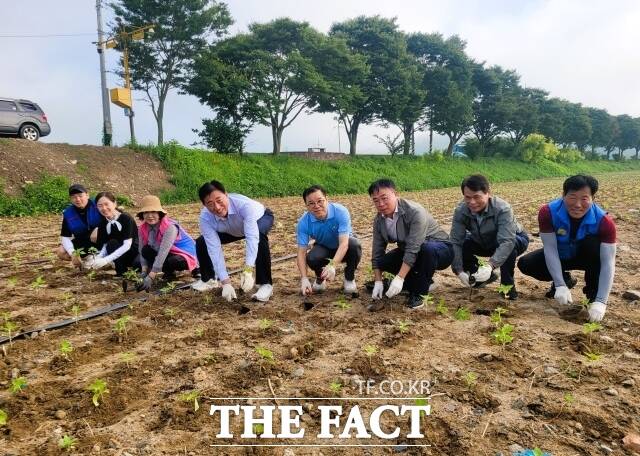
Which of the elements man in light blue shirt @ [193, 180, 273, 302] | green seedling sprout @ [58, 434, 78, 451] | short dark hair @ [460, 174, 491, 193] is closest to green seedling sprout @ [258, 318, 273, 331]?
man in light blue shirt @ [193, 180, 273, 302]

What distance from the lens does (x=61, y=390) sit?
260cm

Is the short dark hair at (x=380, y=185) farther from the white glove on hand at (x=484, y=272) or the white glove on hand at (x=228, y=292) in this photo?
the white glove on hand at (x=228, y=292)

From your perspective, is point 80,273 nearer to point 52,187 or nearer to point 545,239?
point 545,239

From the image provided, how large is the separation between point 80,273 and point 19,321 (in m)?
1.70

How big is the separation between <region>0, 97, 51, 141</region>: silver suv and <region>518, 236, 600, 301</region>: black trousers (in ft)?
54.2

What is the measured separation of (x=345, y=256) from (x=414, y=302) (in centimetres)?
86

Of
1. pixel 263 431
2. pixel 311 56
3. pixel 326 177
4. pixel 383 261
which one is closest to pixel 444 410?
pixel 263 431

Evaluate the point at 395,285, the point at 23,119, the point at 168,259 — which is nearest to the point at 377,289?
the point at 395,285

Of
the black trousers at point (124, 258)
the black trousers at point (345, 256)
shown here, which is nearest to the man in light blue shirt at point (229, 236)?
the black trousers at point (345, 256)

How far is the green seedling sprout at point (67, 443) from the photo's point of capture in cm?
202

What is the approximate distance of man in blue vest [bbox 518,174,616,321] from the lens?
3.35 meters

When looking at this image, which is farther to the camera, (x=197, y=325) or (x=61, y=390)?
(x=197, y=325)

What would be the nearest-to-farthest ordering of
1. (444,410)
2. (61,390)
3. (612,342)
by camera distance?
(444,410)
(61,390)
(612,342)

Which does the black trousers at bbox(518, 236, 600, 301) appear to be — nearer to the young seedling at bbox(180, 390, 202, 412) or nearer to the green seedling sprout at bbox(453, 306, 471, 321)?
the green seedling sprout at bbox(453, 306, 471, 321)
